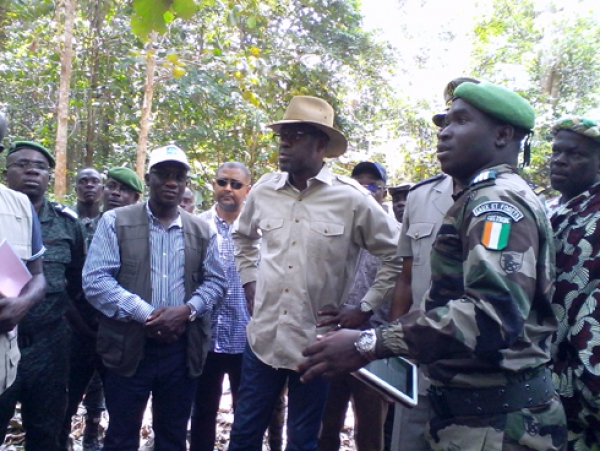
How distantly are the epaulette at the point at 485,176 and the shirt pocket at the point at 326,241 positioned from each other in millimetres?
1297

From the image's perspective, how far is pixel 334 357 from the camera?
1.77 meters

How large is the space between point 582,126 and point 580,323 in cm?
95

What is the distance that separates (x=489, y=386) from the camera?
170 centimetres

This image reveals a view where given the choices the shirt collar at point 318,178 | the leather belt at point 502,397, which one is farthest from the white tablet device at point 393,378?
the shirt collar at point 318,178

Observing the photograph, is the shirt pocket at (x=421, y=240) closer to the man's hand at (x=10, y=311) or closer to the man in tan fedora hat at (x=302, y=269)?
the man in tan fedora hat at (x=302, y=269)

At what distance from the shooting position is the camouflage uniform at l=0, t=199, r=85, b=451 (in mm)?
3064

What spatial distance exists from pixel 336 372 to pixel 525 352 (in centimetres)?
61

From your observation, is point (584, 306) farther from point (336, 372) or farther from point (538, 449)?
point (336, 372)

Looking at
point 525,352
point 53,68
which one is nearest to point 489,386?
point 525,352

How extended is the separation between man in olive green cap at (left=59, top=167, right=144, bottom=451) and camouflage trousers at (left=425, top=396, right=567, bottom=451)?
2.76 metres

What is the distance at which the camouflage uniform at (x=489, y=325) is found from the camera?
1541 millimetres

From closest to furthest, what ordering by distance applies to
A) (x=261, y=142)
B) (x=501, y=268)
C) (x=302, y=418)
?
(x=501, y=268) → (x=302, y=418) → (x=261, y=142)

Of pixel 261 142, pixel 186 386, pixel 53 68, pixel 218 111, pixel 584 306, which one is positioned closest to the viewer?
pixel 584 306

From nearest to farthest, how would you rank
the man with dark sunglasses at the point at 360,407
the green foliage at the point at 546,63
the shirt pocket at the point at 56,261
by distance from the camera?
the shirt pocket at the point at 56,261 < the man with dark sunglasses at the point at 360,407 < the green foliage at the point at 546,63
